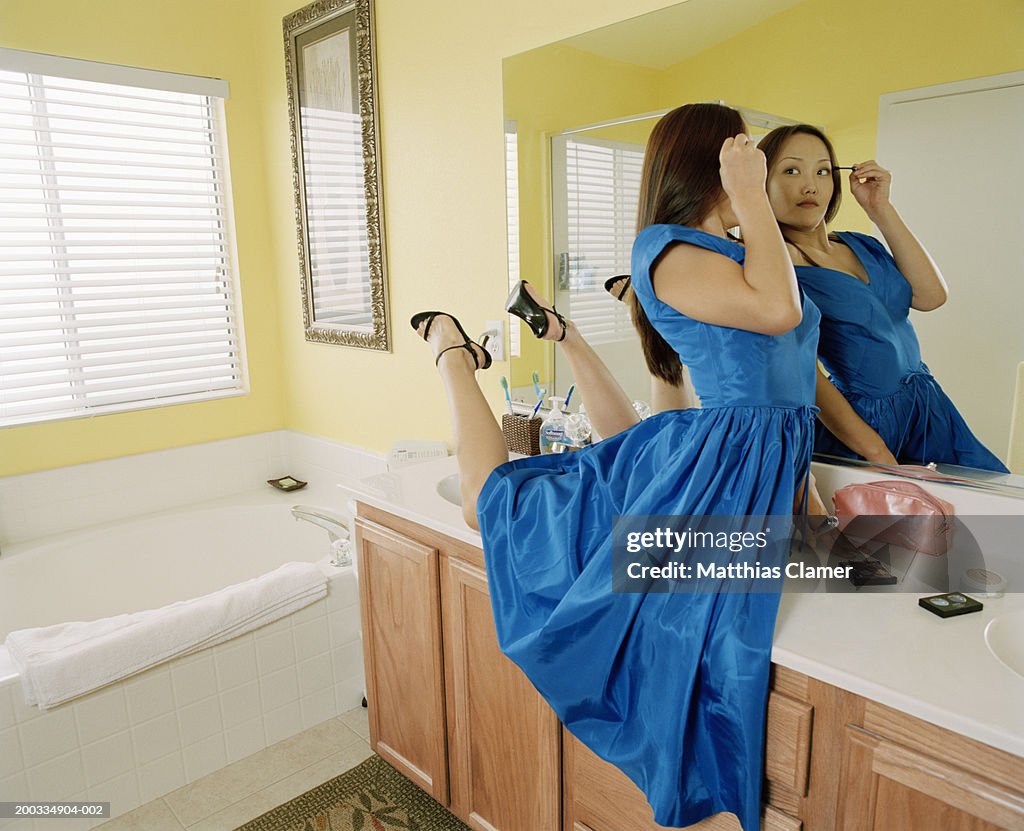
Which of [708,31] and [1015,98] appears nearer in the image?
[1015,98]

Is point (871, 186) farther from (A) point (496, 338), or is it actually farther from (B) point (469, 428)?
(A) point (496, 338)

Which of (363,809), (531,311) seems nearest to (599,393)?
(531,311)

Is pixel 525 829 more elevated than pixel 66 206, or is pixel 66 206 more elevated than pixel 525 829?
pixel 66 206

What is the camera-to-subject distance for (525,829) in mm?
1626

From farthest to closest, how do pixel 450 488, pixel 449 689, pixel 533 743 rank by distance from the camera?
pixel 450 488 → pixel 449 689 → pixel 533 743

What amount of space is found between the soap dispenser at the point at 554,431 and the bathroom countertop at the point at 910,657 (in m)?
0.90

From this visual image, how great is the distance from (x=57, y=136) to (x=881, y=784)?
2973 mm

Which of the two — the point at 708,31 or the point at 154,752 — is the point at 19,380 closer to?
the point at 154,752

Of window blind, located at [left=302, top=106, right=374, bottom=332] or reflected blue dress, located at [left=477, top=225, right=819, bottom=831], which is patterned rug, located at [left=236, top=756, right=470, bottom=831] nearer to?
reflected blue dress, located at [left=477, top=225, right=819, bottom=831]

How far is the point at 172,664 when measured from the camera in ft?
6.71

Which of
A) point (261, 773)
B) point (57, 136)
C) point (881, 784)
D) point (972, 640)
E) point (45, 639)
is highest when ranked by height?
point (57, 136)

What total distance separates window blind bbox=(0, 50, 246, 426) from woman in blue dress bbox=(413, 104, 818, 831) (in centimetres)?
194

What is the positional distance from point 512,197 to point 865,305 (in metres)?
1.07

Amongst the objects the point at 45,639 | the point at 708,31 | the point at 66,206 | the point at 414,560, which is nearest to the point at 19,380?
the point at 66,206
